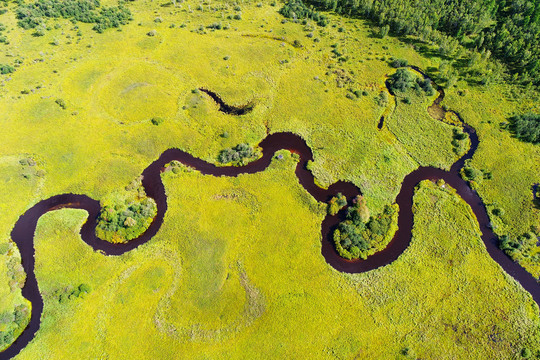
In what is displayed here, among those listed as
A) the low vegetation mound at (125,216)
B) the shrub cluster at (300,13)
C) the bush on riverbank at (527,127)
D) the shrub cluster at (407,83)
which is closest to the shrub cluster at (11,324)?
the low vegetation mound at (125,216)

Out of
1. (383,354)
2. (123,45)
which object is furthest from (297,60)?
(383,354)

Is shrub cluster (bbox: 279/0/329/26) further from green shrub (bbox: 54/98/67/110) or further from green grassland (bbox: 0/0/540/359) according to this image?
green shrub (bbox: 54/98/67/110)

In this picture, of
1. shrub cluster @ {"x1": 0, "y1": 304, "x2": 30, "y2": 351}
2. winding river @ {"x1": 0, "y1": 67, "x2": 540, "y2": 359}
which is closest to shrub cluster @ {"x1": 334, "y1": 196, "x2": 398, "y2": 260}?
winding river @ {"x1": 0, "y1": 67, "x2": 540, "y2": 359}

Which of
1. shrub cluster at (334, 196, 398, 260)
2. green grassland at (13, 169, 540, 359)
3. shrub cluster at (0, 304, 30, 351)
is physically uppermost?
shrub cluster at (334, 196, 398, 260)

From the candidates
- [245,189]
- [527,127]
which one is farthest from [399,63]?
[245,189]

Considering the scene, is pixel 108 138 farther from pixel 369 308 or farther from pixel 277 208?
pixel 369 308

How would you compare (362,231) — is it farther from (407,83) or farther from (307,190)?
(407,83)

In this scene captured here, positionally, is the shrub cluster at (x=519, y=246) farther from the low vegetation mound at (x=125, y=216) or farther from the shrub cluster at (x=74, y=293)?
the shrub cluster at (x=74, y=293)
